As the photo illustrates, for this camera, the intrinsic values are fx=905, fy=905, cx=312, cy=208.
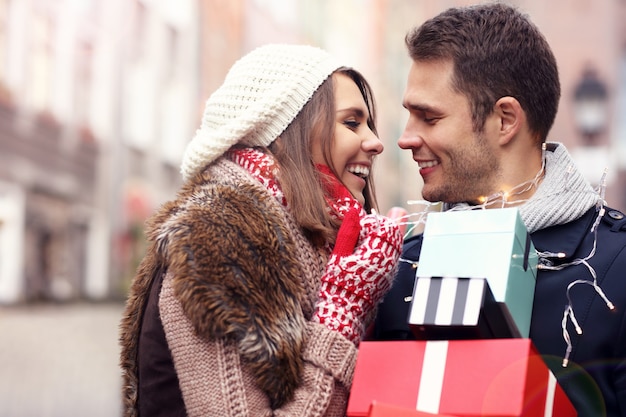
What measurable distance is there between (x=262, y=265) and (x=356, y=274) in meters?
0.26

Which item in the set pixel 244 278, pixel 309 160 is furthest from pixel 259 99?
pixel 244 278

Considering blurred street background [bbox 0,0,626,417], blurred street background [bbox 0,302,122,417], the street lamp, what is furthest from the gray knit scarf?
the street lamp

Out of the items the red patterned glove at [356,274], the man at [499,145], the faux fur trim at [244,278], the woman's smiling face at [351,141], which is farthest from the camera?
the woman's smiling face at [351,141]

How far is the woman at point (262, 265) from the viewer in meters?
2.41

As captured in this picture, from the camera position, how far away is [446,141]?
9.53ft

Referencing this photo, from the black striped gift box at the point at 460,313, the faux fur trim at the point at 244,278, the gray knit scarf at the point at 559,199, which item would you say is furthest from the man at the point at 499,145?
the faux fur trim at the point at 244,278

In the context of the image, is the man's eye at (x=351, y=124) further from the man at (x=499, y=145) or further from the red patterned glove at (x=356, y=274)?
the red patterned glove at (x=356, y=274)

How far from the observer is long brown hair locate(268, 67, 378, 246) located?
2674 millimetres

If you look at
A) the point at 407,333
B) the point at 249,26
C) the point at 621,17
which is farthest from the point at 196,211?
the point at 621,17

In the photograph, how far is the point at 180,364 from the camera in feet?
8.06

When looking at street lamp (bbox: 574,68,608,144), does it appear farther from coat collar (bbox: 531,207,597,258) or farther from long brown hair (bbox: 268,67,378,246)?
coat collar (bbox: 531,207,597,258)

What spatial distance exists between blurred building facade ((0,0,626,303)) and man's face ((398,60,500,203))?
5.37 feet

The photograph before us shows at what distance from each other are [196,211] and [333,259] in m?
0.41

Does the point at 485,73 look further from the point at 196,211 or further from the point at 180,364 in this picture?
the point at 180,364
